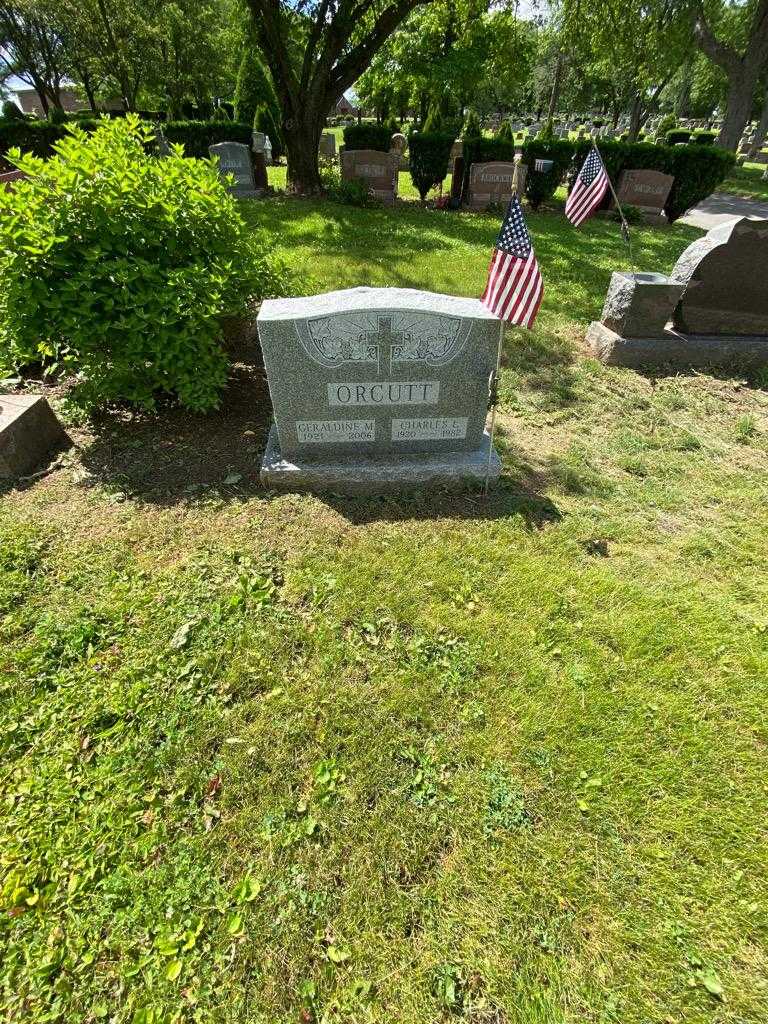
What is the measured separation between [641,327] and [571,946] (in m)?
6.25

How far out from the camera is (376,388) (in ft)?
12.4

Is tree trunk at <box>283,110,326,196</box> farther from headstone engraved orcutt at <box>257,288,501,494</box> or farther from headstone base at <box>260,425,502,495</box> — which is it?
headstone base at <box>260,425,502,495</box>

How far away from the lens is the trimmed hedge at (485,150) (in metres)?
13.1

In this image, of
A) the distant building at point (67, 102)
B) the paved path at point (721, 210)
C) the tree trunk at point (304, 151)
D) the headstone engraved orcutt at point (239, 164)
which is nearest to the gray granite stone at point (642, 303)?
the tree trunk at point (304, 151)

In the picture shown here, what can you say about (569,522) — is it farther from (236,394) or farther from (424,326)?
(236,394)

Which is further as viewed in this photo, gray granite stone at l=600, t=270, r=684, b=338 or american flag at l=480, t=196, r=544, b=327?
gray granite stone at l=600, t=270, r=684, b=338

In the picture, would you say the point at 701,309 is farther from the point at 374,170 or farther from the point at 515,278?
the point at 374,170

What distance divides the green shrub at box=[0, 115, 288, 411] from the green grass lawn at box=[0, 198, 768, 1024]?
28.7 inches

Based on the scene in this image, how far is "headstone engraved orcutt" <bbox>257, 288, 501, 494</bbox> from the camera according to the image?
3.50 meters

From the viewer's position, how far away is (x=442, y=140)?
43.7ft

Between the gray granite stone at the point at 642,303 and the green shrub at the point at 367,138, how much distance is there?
41.2 ft

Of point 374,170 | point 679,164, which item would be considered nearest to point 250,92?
point 374,170

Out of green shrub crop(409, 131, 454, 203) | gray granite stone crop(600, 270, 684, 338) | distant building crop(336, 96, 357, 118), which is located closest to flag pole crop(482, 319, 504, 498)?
gray granite stone crop(600, 270, 684, 338)

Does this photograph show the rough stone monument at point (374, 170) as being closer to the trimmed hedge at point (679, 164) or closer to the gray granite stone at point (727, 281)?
the trimmed hedge at point (679, 164)
